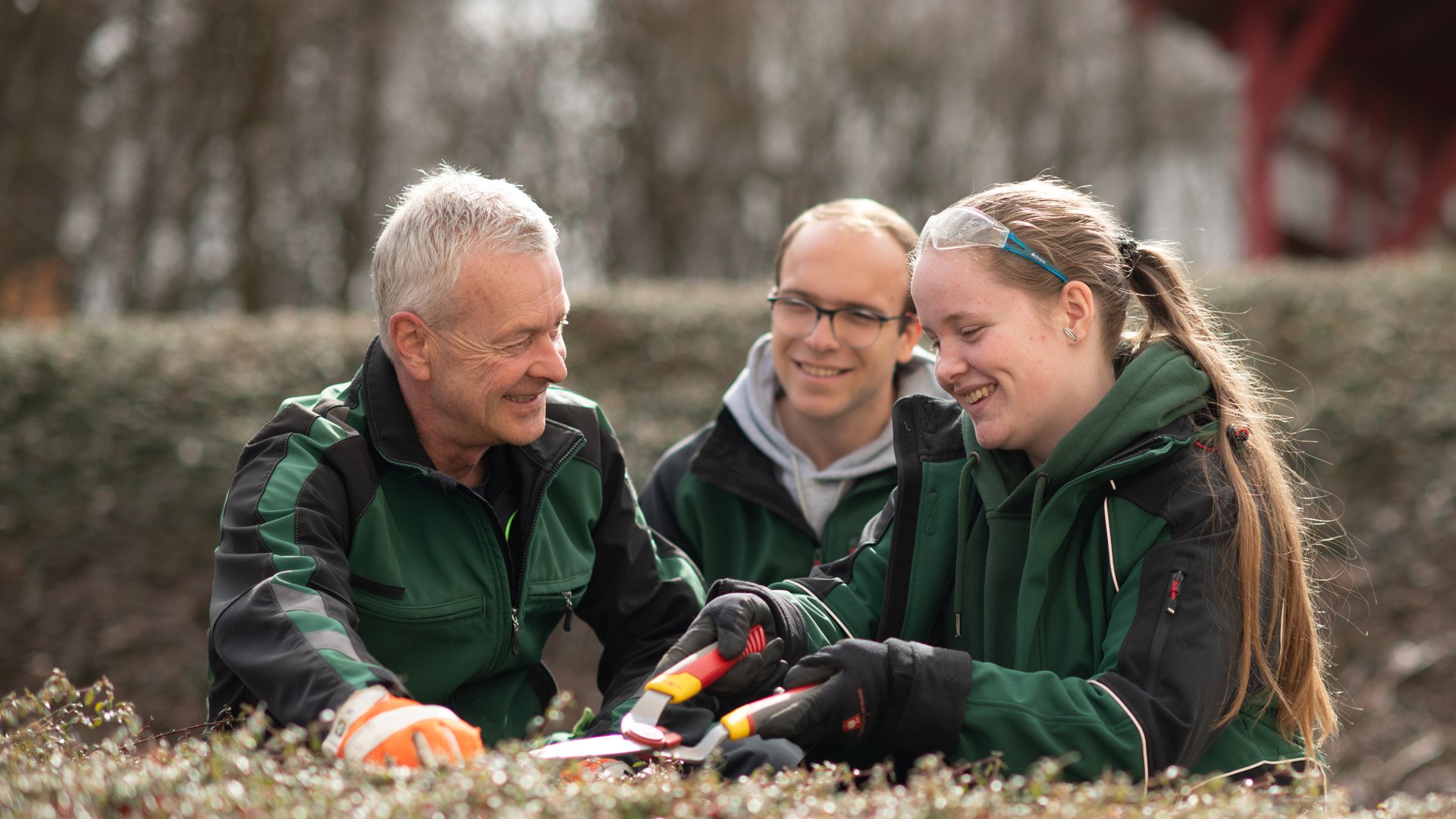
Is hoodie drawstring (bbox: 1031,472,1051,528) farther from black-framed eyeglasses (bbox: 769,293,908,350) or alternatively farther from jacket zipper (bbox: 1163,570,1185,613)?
black-framed eyeglasses (bbox: 769,293,908,350)

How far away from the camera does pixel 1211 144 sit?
69.6 feet

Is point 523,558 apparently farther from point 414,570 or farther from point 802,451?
point 802,451

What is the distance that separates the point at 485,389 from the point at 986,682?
4.27ft

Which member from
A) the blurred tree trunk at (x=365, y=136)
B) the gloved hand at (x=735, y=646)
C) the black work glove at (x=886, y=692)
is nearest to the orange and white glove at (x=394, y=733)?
the gloved hand at (x=735, y=646)

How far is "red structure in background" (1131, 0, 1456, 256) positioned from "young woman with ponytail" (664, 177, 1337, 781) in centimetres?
1012

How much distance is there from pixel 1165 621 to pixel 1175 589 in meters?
0.07

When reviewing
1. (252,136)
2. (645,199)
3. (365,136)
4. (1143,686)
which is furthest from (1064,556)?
(645,199)

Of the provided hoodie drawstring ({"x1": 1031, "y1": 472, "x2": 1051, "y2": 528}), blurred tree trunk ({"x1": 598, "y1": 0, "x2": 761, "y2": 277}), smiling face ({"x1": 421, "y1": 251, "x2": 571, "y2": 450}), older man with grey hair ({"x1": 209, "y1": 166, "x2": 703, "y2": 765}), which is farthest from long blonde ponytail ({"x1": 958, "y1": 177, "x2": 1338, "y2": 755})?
blurred tree trunk ({"x1": 598, "y1": 0, "x2": 761, "y2": 277})

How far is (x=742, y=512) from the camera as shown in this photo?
158 inches

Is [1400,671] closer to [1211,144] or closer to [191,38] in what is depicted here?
[191,38]

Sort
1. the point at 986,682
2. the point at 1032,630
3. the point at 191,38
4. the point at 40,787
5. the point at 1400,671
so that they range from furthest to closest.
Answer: the point at 191,38, the point at 1400,671, the point at 1032,630, the point at 986,682, the point at 40,787

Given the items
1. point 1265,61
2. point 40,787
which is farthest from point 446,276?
point 1265,61

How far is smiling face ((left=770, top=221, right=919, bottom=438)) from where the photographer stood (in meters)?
3.78

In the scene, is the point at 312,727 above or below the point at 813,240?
below
